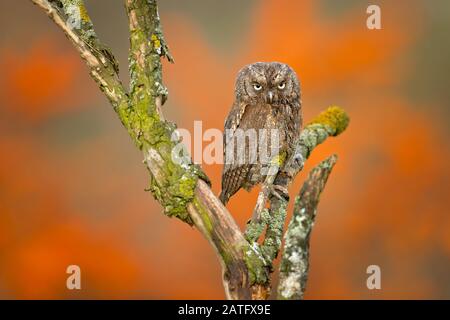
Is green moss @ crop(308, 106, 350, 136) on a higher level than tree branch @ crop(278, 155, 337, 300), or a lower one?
higher

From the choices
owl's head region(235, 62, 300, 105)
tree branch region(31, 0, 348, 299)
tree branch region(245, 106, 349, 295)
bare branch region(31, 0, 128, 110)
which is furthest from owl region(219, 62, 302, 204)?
bare branch region(31, 0, 128, 110)

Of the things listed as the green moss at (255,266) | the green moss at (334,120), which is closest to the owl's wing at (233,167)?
the green moss at (334,120)

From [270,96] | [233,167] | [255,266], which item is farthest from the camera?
[233,167]

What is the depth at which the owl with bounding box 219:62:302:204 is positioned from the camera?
270 cm

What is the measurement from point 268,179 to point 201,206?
54 cm

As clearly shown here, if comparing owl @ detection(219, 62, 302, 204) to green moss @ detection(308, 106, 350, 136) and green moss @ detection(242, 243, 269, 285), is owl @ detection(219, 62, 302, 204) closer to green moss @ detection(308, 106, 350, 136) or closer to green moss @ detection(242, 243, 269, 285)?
green moss @ detection(308, 106, 350, 136)

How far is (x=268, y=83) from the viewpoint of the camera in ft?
8.84

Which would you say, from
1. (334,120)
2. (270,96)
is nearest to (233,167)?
(270,96)

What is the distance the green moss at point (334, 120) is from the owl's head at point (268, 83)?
0.44 metres

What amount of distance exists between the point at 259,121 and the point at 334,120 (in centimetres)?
61

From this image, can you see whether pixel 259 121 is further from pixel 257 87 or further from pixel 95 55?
pixel 95 55

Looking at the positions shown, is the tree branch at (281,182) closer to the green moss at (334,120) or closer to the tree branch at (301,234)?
the green moss at (334,120)

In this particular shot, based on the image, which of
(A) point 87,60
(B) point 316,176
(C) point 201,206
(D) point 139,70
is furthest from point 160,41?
(B) point 316,176

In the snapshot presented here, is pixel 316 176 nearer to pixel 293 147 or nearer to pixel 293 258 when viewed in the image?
pixel 293 258
